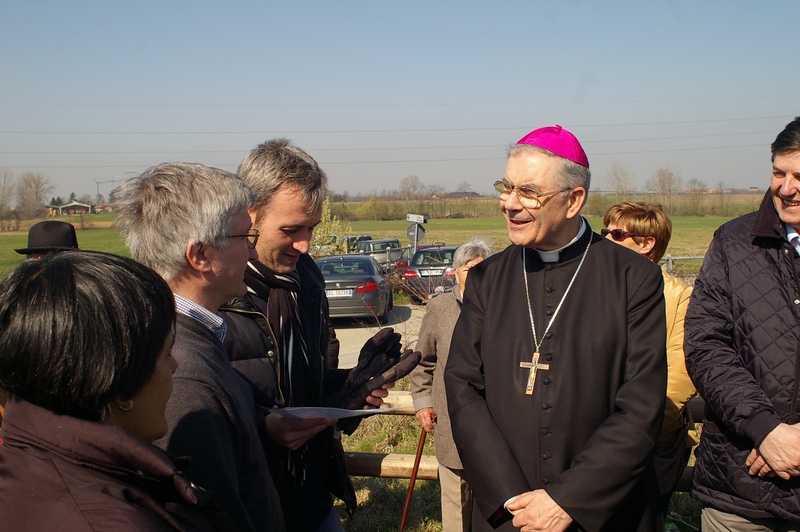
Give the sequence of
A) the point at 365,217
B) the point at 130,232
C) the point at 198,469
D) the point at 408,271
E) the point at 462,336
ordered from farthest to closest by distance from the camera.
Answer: the point at 365,217 → the point at 408,271 → the point at 462,336 → the point at 130,232 → the point at 198,469

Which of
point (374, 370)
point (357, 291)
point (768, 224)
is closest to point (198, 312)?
point (374, 370)

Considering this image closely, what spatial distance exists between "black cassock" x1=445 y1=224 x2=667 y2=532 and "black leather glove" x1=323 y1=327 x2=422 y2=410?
21cm

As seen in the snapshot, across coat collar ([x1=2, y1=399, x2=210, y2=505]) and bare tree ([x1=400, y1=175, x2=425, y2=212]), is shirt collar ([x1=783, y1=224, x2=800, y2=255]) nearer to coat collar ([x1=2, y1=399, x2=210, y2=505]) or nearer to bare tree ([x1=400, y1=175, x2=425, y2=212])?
coat collar ([x1=2, y1=399, x2=210, y2=505])

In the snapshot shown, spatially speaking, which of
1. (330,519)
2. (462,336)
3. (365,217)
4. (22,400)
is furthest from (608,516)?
(365,217)

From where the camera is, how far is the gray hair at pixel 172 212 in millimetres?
1861

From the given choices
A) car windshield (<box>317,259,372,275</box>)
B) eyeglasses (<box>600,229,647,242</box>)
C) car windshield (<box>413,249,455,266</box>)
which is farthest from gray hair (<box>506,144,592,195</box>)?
car windshield (<box>413,249,455,266</box>)

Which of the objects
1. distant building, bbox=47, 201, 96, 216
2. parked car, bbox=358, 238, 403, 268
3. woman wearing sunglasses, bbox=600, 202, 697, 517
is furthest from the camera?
distant building, bbox=47, 201, 96, 216

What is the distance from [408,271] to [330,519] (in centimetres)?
1378

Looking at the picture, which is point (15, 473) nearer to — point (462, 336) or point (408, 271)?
point (462, 336)

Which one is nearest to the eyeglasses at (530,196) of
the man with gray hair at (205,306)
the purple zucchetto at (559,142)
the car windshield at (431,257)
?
the purple zucchetto at (559,142)

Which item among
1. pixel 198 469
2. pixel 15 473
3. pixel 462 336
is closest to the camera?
pixel 15 473

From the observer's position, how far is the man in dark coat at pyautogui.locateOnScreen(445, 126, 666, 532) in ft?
7.73

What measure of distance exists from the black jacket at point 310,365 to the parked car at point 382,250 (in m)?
20.8

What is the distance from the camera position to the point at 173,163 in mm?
1986
